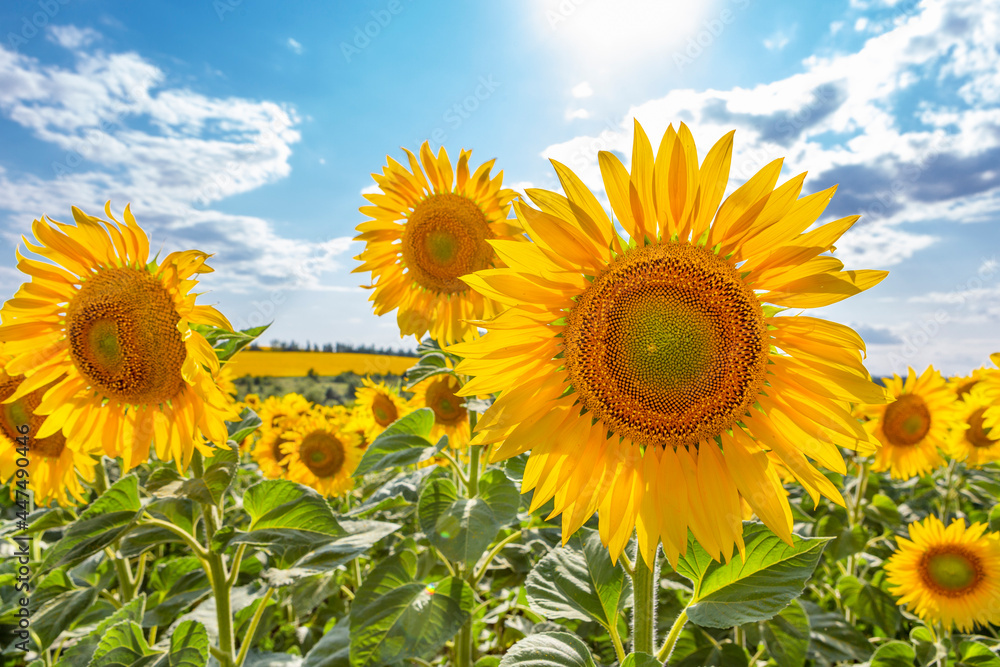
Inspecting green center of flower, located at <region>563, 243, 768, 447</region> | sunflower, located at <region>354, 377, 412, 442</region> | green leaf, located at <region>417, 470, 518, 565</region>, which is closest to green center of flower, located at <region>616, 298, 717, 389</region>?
green center of flower, located at <region>563, 243, 768, 447</region>

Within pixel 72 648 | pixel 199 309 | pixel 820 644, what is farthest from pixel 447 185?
pixel 820 644

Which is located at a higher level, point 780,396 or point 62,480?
point 780,396

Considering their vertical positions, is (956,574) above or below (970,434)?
below

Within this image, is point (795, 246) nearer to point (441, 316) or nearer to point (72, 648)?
point (441, 316)

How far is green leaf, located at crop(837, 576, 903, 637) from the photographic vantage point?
383cm

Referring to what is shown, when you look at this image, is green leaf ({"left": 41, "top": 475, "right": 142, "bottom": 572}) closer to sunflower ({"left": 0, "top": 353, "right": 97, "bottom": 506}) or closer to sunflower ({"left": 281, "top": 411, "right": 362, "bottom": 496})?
sunflower ({"left": 0, "top": 353, "right": 97, "bottom": 506})

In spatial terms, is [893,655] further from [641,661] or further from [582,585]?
[641,661]

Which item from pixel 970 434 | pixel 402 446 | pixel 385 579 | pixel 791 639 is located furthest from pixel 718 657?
pixel 970 434

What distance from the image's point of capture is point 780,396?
5.14 ft

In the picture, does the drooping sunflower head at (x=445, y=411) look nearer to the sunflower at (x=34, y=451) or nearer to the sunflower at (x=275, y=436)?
the sunflower at (x=275, y=436)

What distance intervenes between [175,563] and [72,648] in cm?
62

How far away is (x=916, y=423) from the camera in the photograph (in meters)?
5.02

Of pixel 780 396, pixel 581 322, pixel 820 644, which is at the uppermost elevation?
pixel 581 322

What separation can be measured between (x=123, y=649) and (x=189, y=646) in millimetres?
365
